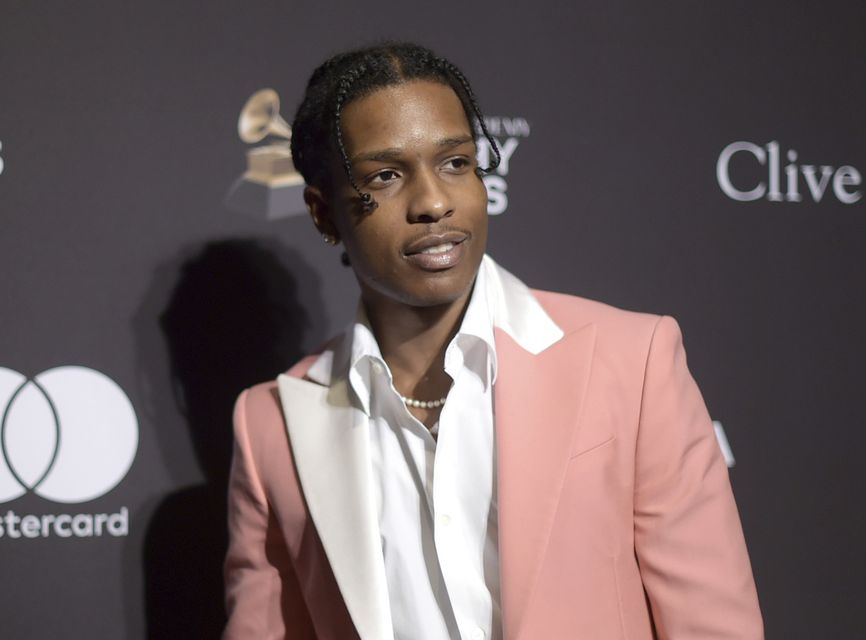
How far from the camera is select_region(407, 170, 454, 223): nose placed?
137cm

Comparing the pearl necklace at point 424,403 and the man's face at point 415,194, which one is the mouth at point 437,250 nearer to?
the man's face at point 415,194

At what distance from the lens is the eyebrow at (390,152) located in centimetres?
139

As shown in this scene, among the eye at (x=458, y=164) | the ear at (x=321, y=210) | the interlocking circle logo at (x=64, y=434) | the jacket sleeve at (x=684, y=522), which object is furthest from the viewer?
the interlocking circle logo at (x=64, y=434)

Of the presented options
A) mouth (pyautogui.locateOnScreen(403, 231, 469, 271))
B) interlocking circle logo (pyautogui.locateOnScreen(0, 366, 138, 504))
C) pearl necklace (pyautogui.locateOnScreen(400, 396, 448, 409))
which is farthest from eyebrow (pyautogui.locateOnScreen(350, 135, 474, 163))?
interlocking circle logo (pyautogui.locateOnScreen(0, 366, 138, 504))

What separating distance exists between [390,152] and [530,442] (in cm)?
44

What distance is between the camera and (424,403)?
59.4 inches

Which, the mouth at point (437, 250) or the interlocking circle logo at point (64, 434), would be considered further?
the interlocking circle logo at point (64, 434)

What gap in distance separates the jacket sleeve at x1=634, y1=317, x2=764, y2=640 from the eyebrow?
383 millimetres

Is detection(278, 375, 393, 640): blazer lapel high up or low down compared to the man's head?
down

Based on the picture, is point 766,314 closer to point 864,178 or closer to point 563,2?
point 864,178

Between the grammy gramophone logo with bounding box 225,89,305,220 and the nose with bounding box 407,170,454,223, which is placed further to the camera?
the grammy gramophone logo with bounding box 225,89,305,220

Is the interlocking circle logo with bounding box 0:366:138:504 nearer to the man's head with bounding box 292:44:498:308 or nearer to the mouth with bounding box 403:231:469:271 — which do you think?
the man's head with bounding box 292:44:498:308

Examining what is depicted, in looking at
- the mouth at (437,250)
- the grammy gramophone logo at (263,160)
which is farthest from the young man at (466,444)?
the grammy gramophone logo at (263,160)

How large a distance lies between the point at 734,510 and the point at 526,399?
32 centimetres
